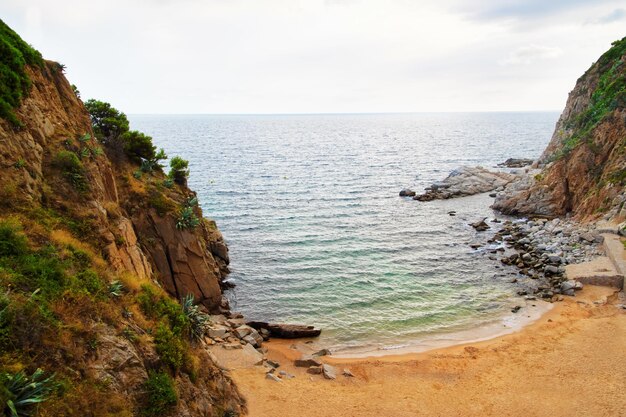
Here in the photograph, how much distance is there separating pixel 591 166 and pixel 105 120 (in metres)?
54.6

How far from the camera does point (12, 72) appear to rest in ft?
66.8

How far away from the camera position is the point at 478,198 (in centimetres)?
6956

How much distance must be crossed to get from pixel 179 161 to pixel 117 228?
14.0m

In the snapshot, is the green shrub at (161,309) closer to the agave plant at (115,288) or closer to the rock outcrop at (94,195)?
the agave plant at (115,288)

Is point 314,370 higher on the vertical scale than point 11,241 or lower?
lower

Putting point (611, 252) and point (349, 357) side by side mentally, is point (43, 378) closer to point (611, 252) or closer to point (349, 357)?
point (349, 357)

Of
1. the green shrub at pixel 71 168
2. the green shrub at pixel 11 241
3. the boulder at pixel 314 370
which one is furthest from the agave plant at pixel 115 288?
the boulder at pixel 314 370

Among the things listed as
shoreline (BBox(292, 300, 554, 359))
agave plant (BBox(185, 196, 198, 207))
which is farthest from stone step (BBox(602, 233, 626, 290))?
agave plant (BBox(185, 196, 198, 207))

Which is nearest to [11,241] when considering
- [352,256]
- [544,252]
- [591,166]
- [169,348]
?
[169,348]

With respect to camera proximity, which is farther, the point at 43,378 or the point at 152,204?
the point at 152,204

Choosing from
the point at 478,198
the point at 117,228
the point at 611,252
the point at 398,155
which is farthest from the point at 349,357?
the point at 398,155

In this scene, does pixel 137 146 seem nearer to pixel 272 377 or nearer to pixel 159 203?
pixel 159 203

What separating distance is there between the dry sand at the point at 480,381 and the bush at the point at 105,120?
745 inches

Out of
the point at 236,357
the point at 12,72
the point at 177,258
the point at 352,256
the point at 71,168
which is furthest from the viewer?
the point at 352,256
